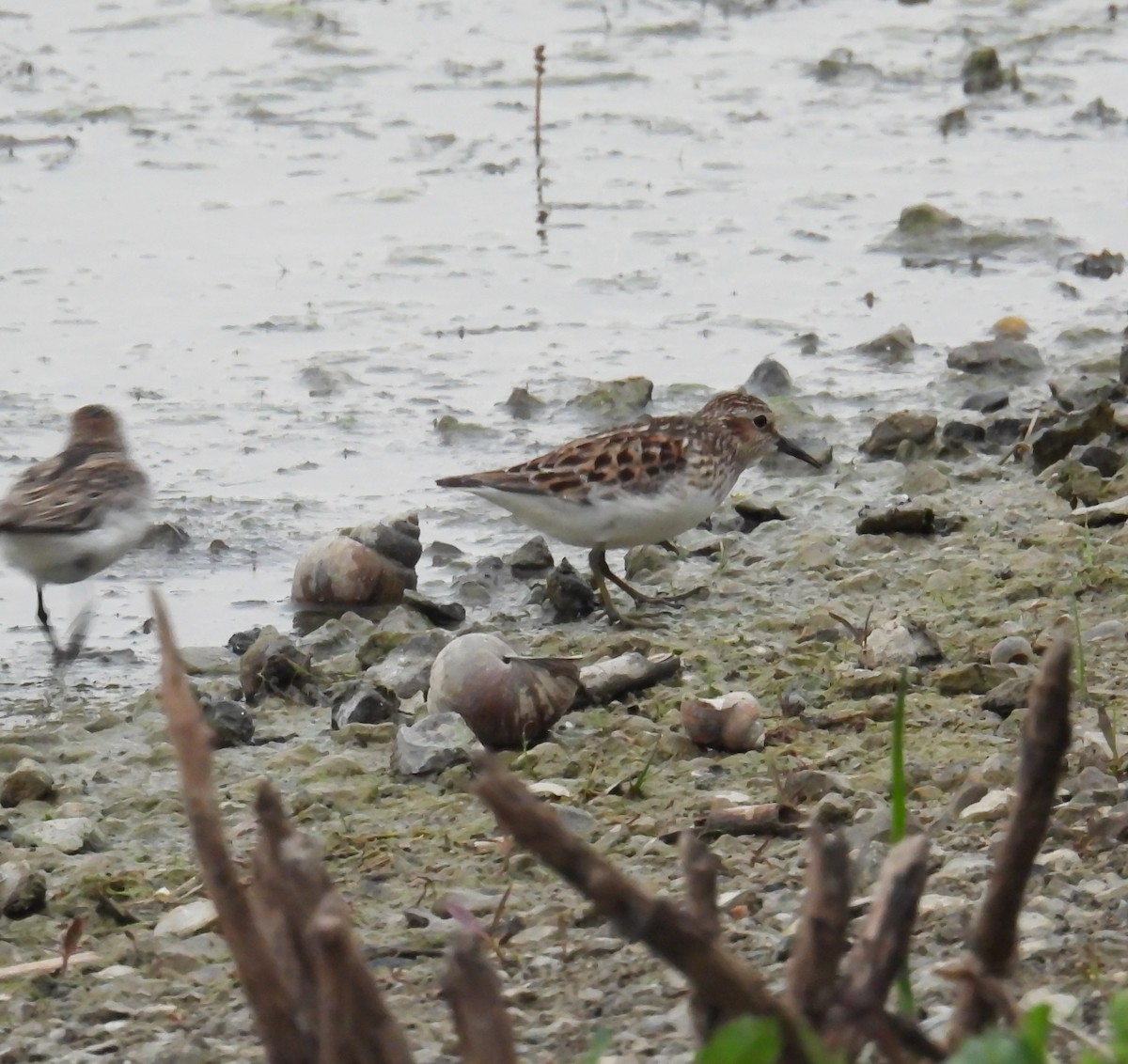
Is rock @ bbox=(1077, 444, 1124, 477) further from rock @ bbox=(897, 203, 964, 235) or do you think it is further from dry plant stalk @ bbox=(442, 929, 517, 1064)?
dry plant stalk @ bbox=(442, 929, 517, 1064)

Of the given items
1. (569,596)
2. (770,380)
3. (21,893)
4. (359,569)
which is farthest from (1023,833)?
(770,380)

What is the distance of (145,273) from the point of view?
10.6 metres

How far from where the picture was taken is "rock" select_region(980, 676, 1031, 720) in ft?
17.8

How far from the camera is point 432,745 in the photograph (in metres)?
5.46

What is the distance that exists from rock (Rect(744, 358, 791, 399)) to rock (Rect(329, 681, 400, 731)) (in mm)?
3575

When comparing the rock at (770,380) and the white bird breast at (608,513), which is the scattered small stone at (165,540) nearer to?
the white bird breast at (608,513)

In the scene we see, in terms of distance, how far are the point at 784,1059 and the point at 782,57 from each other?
524 inches

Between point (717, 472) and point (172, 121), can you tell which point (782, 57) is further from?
point (717, 472)

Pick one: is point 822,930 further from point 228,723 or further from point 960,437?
point 960,437

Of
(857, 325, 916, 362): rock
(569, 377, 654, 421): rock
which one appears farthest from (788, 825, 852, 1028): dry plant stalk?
(857, 325, 916, 362): rock

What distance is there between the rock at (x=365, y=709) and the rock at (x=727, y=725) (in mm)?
993

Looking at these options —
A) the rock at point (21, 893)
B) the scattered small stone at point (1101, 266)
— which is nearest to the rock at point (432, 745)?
the rock at point (21, 893)

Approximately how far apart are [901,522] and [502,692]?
2365 mm

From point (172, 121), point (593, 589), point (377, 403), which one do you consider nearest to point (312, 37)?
point (172, 121)
